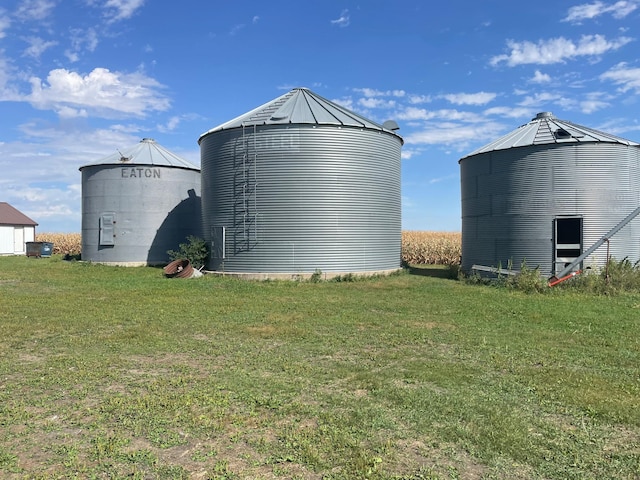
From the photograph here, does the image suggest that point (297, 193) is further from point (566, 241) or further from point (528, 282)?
point (566, 241)

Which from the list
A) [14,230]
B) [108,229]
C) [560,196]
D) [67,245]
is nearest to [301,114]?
[560,196]

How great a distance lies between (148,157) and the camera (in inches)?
1131

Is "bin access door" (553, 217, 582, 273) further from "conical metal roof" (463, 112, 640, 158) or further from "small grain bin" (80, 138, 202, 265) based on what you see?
"small grain bin" (80, 138, 202, 265)

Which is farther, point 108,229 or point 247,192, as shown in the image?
point 108,229

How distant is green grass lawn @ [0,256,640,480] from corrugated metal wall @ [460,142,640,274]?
5949 millimetres

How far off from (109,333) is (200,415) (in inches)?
206

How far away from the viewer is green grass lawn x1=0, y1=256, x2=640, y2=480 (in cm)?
457

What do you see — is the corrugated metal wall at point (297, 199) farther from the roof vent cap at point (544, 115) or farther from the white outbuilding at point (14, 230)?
the white outbuilding at point (14, 230)

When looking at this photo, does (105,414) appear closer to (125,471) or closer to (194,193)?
(125,471)

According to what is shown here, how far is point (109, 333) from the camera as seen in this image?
9.94 m

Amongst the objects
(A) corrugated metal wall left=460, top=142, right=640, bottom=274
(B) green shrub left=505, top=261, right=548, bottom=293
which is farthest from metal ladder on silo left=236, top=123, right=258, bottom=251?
(B) green shrub left=505, top=261, right=548, bottom=293

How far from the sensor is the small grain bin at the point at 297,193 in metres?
19.5

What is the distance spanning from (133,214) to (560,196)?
21846 millimetres

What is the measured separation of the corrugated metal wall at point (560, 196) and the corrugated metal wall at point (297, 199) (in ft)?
17.4
